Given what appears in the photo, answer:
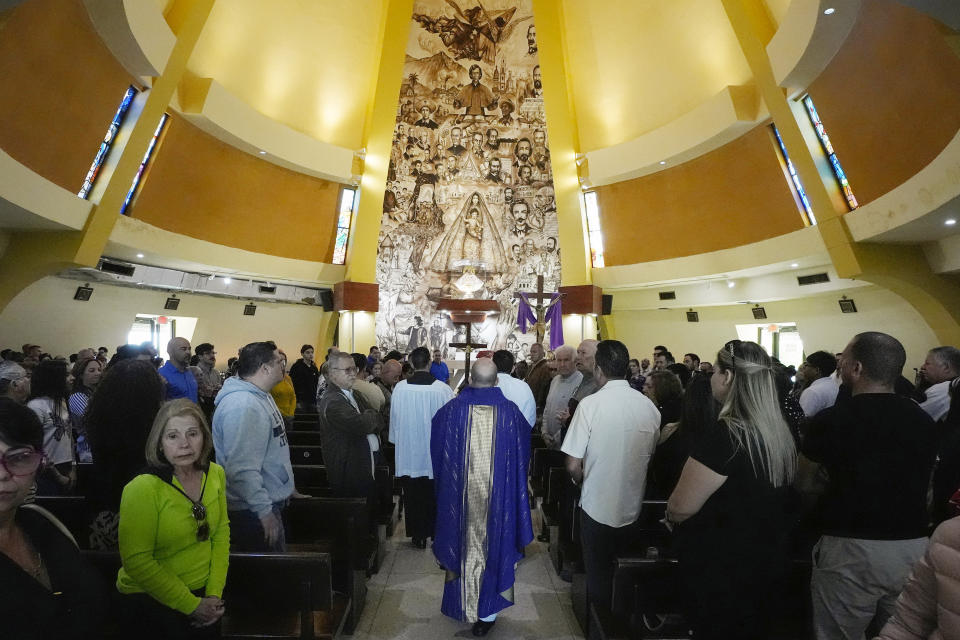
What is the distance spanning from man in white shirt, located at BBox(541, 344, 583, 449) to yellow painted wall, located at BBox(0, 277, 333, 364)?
9419mm

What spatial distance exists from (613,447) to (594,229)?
533 inches

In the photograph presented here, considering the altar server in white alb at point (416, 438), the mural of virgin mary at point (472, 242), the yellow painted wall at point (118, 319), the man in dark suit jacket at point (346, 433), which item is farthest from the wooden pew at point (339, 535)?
the mural of virgin mary at point (472, 242)

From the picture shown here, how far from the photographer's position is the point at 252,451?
2875 millimetres

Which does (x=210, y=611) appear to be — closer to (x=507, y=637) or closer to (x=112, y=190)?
(x=507, y=637)

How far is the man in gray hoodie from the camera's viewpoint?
2840mm

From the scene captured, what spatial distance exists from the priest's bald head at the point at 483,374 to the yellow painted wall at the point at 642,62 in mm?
11048

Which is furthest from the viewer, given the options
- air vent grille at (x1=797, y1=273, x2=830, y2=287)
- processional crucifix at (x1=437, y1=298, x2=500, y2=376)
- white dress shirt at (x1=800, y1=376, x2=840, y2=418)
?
processional crucifix at (x1=437, y1=298, x2=500, y2=376)

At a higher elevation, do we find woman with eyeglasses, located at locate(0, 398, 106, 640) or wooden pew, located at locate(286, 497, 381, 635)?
woman with eyeglasses, located at locate(0, 398, 106, 640)

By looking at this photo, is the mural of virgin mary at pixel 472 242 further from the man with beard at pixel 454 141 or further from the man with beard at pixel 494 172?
the man with beard at pixel 454 141

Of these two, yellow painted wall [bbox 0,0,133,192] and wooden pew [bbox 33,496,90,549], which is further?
yellow painted wall [bbox 0,0,133,192]

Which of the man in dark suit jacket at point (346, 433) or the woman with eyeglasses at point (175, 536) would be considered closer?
the woman with eyeglasses at point (175, 536)

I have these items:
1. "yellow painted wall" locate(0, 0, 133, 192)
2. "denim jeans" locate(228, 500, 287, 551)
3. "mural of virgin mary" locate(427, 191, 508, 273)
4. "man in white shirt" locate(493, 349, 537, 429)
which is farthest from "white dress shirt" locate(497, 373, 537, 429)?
"mural of virgin mary" locate(427, 191, 508, 273)

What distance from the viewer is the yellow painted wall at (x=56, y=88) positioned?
6.34 meters

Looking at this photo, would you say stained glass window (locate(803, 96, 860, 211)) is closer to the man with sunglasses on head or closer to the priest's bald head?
the priest's bald head
